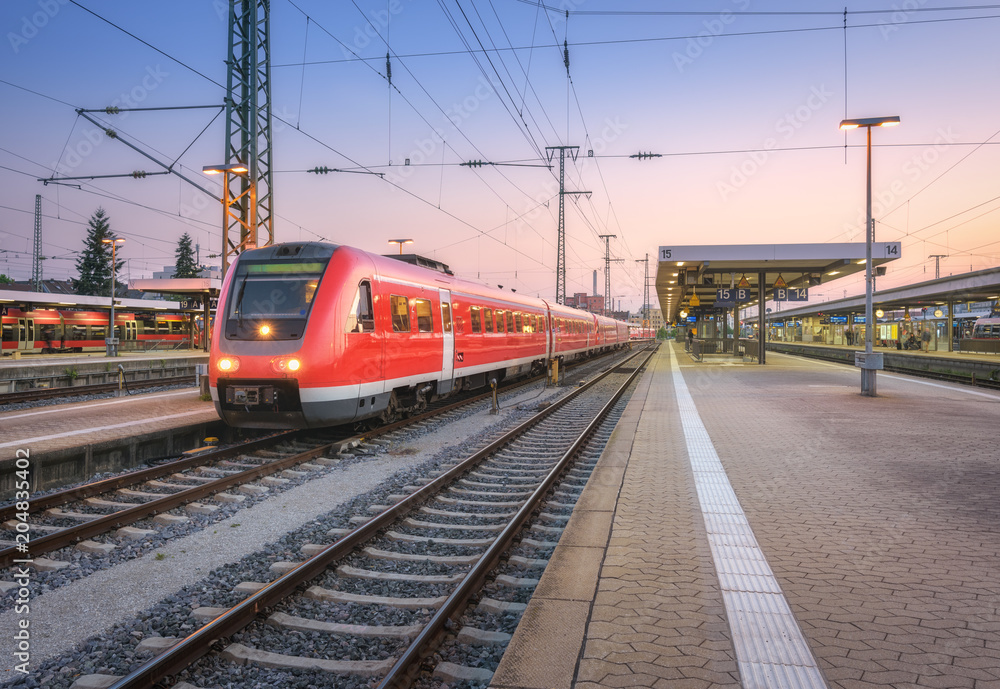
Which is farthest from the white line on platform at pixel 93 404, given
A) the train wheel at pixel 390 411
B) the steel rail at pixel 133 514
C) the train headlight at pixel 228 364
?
the steel rail at pixel 133 514

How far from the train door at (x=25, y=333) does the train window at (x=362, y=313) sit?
28.4 metres

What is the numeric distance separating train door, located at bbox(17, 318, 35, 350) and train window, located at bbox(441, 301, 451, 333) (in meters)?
26.7

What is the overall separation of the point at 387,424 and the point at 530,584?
6674mm

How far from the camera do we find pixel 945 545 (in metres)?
4.59

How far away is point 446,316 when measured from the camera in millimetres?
12492

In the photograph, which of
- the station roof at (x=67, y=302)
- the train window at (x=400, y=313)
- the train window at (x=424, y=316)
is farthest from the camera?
the station roof at (x=67, y=302)

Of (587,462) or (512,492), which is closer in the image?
(512,492)

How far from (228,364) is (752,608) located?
23.5ft

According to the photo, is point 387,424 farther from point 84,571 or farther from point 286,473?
point 84,571

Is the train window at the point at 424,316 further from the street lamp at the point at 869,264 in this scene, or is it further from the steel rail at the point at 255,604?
the street lamp at the point at 869,264

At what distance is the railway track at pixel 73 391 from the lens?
44.2 ft

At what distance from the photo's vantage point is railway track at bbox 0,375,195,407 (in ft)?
44.2

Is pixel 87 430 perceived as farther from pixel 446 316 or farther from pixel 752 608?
pixel 752 608

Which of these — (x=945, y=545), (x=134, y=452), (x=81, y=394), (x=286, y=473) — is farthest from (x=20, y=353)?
(x=945, y=545)
